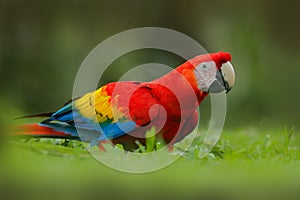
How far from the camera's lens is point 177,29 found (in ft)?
3.84

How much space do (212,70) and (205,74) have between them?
0.01m

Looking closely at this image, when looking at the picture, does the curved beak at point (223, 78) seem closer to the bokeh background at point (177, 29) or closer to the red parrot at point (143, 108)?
the red parrot at point (143, 108)

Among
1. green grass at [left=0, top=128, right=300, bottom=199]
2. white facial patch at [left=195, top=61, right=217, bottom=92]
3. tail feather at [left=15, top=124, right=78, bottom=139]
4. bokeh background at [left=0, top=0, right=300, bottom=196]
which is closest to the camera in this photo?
green grass at [left=0, top=128, right=300, bottom=199]

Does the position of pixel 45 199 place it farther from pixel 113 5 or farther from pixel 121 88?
pixel 113 5

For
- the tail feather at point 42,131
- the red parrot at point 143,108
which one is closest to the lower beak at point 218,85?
the red parrot at point 143,108

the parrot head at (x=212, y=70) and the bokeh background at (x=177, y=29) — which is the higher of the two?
the bokeh background at (x=177, y=29)

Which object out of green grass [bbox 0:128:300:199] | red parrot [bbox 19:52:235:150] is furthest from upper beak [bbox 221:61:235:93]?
green grass [bbox 0:128:300:199]

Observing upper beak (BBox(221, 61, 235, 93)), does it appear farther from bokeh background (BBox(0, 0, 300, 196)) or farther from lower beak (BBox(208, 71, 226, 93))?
bokeh background (BBox(0, 0, 300, 196))

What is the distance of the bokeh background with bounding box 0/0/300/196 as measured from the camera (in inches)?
39.8

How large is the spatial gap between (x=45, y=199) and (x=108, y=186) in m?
0.03

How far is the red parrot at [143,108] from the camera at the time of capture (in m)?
0.53

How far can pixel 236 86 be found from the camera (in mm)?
1054

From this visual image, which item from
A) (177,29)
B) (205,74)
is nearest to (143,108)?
(205,74)

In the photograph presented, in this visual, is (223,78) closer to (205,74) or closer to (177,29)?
(205,74)
